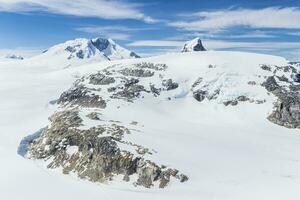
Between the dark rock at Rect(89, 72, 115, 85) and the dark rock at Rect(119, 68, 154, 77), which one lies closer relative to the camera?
the dark rock at Rect(89, 72, 115, 85)

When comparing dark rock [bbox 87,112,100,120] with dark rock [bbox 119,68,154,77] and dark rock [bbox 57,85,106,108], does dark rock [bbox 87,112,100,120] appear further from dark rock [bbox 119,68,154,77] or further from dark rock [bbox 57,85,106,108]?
dark rock [bbox 119,68,154,77]

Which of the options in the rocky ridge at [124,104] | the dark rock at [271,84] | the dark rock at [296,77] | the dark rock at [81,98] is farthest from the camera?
the dark rock at [296,77]

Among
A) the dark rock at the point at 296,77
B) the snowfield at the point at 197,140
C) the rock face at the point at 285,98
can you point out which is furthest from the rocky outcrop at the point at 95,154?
the dark rock at the point at 296,77

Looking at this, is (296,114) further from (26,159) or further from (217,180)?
(26,159)

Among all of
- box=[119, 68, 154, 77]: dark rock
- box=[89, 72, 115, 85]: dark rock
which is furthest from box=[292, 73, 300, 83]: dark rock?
box=[89, 72, 115, 85]: dark rock

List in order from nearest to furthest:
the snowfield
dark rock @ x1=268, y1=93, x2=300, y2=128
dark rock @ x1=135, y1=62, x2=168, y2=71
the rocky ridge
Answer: the snowfield → the rocky ridge → dark rock @ x1=268, y1=93, x2=300, y2=128 → dark rock @ x1=135, y1=62, x2=168, y2=71

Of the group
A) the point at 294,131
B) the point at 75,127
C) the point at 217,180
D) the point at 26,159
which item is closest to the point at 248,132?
the point at 294,131

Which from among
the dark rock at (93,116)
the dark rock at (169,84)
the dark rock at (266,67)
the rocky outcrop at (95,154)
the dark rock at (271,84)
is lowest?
the rocky outcrop at (95,154)

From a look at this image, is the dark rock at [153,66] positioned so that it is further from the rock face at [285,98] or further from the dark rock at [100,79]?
the rock face at [285,98]
